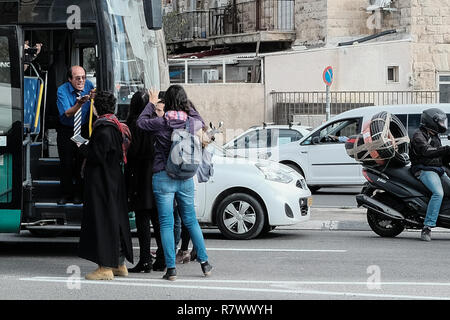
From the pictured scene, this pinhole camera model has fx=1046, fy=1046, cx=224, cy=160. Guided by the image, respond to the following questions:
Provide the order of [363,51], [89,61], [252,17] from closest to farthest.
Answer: [89,61], [363,51], [252,17]

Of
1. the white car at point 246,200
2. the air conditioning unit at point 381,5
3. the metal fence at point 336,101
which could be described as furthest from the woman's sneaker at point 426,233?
the air conditioning unit at point 381,5

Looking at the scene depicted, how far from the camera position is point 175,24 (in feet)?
120

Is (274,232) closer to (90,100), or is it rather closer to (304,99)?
(90,100)

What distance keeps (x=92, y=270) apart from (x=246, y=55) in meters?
23.9

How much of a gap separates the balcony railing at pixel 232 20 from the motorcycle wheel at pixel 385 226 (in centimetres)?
2101

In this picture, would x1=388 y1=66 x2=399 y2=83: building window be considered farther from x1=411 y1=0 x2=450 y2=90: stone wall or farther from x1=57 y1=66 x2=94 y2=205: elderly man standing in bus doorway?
x1=57 y1=66 x2=94 y2=205: elderly man standing in bus doorway

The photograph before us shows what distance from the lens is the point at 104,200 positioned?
9.86 m

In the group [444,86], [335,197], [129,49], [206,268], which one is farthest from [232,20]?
[206,268]

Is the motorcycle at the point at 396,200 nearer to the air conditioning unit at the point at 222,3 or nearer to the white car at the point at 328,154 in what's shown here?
the white car at the point at 328,154

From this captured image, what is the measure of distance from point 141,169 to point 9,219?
1.90m

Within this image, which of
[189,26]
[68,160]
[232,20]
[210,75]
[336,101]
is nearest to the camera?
[68,160]

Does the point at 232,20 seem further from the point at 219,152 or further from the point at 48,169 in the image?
the point at 48,169
